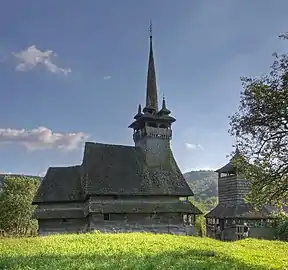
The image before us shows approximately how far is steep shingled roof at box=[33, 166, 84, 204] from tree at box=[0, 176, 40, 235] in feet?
51.8

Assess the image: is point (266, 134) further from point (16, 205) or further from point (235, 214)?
point (16, 205)

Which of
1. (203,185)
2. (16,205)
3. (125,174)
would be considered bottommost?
(16,205)

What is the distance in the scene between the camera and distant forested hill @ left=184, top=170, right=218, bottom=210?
12637 centimetres

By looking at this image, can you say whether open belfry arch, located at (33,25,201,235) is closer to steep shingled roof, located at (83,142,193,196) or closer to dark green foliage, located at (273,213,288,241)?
steep shingled roof, located at (83,142,193,196)

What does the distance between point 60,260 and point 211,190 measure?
130 meters

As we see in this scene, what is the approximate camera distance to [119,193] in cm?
3459

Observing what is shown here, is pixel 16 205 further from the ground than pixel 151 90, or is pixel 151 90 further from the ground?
pixel 151 90

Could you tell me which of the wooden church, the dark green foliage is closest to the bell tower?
the wooden church

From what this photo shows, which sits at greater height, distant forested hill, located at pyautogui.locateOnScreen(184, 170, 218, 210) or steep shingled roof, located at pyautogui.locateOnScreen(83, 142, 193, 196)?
distant forested hill, located at pyautogui.locateOnScreen(184, 170, 218, 210)

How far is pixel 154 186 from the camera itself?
36.5m

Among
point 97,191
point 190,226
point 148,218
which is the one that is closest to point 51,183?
point 97,191

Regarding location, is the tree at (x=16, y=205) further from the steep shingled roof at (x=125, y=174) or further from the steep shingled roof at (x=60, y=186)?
the steep shingled roof at (x=125, y=174)

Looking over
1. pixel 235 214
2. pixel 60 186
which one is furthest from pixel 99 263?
pixel 235 214

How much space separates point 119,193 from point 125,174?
273 cm
